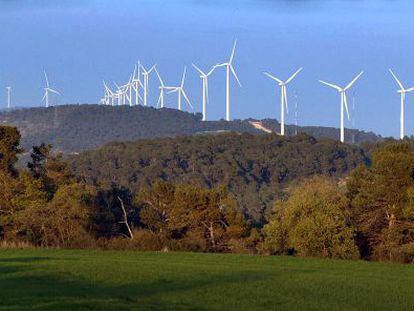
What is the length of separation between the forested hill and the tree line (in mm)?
58766

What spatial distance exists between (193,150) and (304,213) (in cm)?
9784

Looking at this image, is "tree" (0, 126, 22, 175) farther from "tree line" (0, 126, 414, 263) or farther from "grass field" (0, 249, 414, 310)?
"grass field" (0, 249, 414, 310)

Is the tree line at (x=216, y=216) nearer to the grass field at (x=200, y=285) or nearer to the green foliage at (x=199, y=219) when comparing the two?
the green foliage at (x=199, y=219)

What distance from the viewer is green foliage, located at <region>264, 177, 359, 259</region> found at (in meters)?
54.2

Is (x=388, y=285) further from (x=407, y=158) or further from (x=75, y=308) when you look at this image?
(x=407, y=158)

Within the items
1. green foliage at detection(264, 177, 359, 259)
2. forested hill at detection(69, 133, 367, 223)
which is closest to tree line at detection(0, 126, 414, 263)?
green foliage at detection(264, 177, 359, 259)

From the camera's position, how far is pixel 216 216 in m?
62.6

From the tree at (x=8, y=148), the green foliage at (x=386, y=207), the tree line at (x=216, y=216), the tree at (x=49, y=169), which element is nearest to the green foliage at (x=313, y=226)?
the tree line at (x=216, y=216)

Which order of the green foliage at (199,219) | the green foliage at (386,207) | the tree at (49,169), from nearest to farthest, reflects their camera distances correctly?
the green foliage at (386,207)
the green foliage at (199,219)
the tree at (49,169)

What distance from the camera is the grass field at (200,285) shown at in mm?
25609

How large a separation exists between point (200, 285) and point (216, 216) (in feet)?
104

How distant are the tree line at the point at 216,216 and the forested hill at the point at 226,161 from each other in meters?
58.8

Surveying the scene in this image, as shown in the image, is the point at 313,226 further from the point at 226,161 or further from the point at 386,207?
the point at 226,161

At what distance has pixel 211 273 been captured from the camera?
1395 inches
